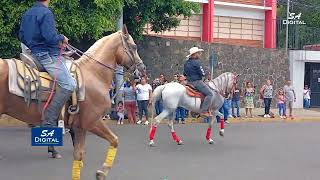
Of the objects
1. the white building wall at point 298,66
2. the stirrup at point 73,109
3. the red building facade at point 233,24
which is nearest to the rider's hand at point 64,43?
the stirrup at point 73,109

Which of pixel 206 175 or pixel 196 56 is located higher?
pixel 196 56

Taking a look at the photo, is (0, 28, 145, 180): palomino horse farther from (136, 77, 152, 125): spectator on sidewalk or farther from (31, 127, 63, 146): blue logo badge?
(136, 77, 152, 125): spectator on sidewalk

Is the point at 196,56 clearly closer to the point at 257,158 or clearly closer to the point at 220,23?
the point at 257,158

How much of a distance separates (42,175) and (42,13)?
337 centimetres

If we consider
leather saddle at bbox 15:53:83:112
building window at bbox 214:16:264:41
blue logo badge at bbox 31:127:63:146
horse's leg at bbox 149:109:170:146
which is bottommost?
horse's leg at bbox 149:109:170:146

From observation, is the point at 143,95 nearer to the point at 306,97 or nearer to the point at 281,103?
the point at 281,103

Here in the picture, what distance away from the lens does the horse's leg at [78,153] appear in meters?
8.25

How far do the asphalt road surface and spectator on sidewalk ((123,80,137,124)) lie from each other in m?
3.53

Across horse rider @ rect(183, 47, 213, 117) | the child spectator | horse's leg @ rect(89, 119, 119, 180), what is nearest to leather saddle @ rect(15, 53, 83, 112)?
horse's leg @ rect(89, 119, 119, 180)

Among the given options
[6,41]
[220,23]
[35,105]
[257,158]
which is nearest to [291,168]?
[257,158]

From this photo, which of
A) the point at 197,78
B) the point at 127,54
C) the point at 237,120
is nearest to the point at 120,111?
the point at 237,120

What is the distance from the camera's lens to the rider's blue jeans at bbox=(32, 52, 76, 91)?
25.0 feet

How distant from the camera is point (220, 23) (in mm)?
33344

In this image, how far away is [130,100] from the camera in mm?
21234
